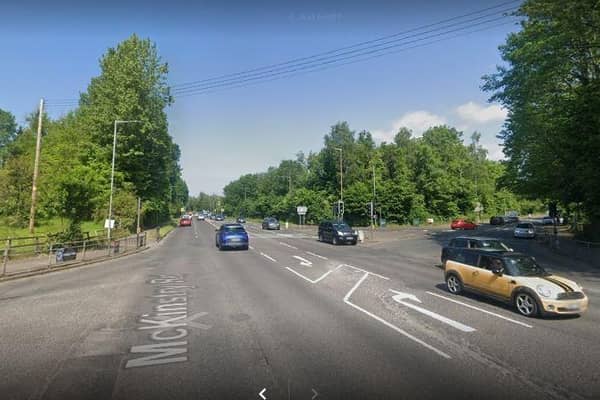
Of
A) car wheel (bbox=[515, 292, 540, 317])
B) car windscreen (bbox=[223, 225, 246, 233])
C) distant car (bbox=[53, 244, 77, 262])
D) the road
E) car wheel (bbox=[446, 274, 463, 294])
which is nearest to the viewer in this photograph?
the road

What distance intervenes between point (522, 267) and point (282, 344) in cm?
732

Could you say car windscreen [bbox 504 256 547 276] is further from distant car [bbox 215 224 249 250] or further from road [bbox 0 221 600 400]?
distant car [bbox 215 224 249 250]

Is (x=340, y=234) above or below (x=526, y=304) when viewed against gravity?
above

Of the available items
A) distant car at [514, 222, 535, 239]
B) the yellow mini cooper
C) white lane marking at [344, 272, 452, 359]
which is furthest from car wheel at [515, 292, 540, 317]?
distant car at [514, 222, 535, 239]

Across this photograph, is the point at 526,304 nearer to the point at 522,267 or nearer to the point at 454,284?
the point at 522,267

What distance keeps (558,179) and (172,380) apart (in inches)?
1198

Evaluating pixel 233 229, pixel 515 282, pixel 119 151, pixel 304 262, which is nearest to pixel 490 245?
pixel 515 282

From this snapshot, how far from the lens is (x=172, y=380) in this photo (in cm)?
528

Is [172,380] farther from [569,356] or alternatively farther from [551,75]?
[551,75]

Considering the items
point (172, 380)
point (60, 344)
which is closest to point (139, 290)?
point (60, 344)

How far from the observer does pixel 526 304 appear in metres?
9.36

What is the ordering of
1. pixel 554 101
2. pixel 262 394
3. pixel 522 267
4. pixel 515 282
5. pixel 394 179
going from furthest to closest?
pixel 394 179 < pixel 554 101 < pixel 522 267 < pixel 515 282 < pixel 262 394

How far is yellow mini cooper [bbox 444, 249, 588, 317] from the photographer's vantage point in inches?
352

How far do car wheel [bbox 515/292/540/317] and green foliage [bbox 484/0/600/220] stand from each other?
16.9 metres
